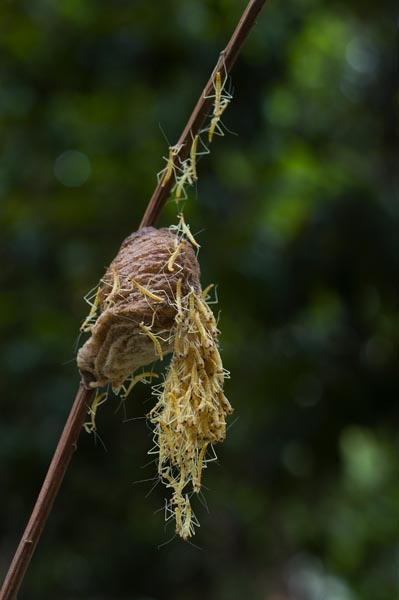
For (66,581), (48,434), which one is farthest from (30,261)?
(66,581)

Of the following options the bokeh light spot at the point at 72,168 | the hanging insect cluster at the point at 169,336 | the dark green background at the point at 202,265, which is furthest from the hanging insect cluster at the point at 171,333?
the bokeh light spot at the point at 72,168

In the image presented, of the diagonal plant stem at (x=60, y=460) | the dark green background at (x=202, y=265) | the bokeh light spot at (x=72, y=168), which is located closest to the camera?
the diagonal plant stem at (x=60, y=460)

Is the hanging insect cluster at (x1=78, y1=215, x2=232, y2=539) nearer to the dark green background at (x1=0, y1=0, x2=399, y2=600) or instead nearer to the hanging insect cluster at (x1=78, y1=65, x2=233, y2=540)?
the hanging insect cluster at (x1=78, y1=65, x2=233, y2=540)

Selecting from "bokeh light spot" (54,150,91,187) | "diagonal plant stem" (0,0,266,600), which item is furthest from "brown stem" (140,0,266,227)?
"bokeh light spot" (54,150,91,187)

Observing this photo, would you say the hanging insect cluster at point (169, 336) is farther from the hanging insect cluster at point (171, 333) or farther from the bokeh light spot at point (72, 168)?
the bokeh light spot at point (72, 168)

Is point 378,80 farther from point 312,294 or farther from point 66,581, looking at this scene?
point 66,581

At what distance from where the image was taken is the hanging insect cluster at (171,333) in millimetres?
456

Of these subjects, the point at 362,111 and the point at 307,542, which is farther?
the point at 362,111

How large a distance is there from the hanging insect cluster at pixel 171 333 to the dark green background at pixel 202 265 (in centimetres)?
134

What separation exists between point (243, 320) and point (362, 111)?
127 centimetres

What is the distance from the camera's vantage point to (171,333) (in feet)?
1.55

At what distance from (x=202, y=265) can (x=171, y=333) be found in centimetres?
142

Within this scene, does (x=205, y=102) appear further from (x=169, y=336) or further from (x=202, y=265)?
(x=202, y=265)

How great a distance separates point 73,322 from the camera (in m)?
2.00
